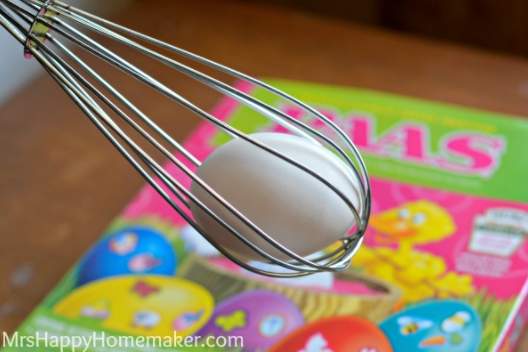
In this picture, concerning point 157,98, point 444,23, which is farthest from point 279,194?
point 444,23

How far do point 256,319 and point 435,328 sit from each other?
115mm

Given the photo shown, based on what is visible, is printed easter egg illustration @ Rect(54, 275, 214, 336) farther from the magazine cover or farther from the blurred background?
the blurred background

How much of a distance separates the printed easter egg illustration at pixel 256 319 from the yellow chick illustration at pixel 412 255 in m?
0.07

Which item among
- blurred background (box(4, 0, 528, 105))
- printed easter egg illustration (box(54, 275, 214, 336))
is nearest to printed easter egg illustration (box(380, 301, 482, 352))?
printed easter egg illustration (box(54, 275, 214, 336))

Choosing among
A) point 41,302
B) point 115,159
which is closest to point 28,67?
point 115,159

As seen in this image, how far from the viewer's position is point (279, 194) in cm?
33

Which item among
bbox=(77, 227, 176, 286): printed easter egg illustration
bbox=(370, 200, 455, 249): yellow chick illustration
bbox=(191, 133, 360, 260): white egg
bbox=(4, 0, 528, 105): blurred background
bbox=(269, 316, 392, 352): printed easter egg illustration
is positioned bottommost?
bbox=(269, 316, 392, 352): printed easter egg illustration

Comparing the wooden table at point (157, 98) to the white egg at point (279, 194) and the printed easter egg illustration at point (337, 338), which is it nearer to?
the printed easter egg illustration at point (337, 338)

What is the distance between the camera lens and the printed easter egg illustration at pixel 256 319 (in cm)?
49

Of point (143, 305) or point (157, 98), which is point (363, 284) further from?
point (157, 98)

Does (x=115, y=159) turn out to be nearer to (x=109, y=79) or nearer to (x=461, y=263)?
(x=109, y=79)

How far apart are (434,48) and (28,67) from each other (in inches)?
17.6

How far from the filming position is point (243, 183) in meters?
0.34

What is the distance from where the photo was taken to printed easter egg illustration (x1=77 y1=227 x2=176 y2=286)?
0.54m
